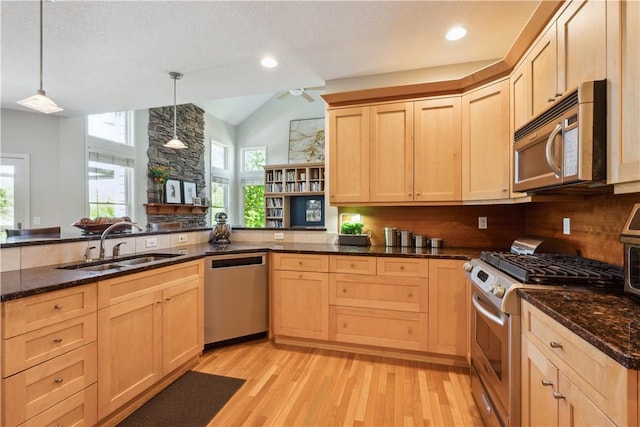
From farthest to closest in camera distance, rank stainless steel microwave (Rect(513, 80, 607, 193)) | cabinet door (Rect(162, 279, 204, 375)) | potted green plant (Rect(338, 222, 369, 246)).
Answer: potted green plant (Rect(338, 222, 369, 246)), cabinet door (Rect(162, 279, 204, 375)), stainless steel microwave (Rect(513, 80, 607, 193))

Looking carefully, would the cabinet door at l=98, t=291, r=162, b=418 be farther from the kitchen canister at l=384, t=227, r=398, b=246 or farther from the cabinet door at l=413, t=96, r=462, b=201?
the cabinet door at l=413, t=96, r=462, b=201

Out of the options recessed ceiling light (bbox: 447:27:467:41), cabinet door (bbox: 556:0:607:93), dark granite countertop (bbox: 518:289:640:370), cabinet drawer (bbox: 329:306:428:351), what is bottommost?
cabinet drawer (bbox: 329:306:428:351)

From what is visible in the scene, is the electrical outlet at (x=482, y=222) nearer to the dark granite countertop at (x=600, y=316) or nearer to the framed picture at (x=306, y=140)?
the dark granite countertop at (x=600, y=316)

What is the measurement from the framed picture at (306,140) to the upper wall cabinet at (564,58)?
5.97 meters

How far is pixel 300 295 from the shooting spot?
280 cm

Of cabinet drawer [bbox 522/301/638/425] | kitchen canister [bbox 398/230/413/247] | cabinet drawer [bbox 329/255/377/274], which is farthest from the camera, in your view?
kitchen canister [bbox 398/230/413/247]

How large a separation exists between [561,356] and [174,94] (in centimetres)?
435

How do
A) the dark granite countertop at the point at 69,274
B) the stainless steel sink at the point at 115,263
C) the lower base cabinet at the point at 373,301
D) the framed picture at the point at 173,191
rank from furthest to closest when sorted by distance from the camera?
the framed picture at the point at 173,191, the lower base cabinet at the point at 373,301, the stainless steel sink at the point at 115,263, the dark granite countertop at the point at 69,274

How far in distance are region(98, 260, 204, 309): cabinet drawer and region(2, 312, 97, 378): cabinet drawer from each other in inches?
4.8

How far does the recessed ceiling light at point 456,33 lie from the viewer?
7.82 feet

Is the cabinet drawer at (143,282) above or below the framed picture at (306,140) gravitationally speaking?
below

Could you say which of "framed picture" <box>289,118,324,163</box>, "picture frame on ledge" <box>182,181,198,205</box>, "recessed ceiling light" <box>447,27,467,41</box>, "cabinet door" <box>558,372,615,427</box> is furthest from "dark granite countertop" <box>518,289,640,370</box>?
"framed picture" <box>289,118,324,163</box>

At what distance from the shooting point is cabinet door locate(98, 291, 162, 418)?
5.46 ft

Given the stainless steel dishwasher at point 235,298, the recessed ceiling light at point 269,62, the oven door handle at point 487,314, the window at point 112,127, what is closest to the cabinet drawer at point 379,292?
the oven door handle at point 487,314
